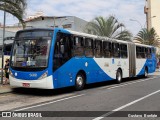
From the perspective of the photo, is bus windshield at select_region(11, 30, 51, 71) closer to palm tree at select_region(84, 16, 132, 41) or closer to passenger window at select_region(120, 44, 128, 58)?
passenger window at select_region(120, 44, 128, 58)

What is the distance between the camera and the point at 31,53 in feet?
46.8

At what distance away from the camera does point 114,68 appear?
68.3 feet

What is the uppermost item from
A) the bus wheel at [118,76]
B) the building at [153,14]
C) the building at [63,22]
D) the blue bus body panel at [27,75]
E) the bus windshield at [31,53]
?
the building at [153,14]

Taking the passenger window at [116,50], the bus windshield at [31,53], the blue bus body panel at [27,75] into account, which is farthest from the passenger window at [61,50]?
the passenger window at [116,50]

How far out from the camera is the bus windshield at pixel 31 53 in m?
14.0

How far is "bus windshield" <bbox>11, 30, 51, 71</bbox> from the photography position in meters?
14.0

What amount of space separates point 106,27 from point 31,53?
26.1 meters

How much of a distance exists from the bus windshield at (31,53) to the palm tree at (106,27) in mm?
24981

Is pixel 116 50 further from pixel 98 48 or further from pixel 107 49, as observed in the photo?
pixel 98 48

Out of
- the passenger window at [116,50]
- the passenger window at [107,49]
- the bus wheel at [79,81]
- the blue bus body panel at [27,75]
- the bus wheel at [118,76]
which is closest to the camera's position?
the blue bus body panel at [27,75]

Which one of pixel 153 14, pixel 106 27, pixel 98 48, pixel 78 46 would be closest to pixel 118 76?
pixel 98 48

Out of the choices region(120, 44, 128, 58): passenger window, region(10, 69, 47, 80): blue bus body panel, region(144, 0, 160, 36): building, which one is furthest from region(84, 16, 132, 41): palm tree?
region(144, 0, 160, 36): building

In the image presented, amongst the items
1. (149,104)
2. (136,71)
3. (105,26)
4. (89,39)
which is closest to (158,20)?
(105,26)

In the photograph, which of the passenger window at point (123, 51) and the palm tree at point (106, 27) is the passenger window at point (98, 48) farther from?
the palm tree at point (106, 27)
